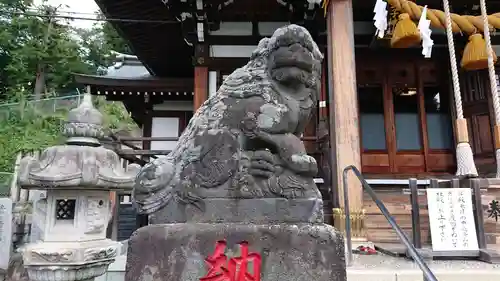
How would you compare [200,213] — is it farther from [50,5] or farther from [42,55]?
[50,5]

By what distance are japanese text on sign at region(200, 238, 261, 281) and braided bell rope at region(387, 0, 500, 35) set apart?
4837mm

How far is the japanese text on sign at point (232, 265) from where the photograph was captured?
1712 millimetres

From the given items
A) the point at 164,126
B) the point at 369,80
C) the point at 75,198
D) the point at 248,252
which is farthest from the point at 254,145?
the point at 164,126

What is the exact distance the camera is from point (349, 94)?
460 centimetres

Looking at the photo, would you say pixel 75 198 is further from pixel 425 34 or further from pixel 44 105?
pixel 44 105

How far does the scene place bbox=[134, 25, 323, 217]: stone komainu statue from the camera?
185cm

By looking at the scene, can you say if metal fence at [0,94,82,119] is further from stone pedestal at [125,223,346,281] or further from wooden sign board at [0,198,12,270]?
stone pedestal at [125,223,346,281]

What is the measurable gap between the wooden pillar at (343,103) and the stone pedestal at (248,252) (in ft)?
8.71

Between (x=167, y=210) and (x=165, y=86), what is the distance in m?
6.92

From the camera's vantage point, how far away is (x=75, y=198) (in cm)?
394

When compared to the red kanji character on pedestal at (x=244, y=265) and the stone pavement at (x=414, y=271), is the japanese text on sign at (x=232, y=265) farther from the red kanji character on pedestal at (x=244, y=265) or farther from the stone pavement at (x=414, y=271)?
the stone pavement at (x=414, y=271)

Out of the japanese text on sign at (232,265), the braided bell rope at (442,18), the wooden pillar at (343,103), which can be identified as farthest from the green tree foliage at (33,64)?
the japanese text on sign at (232,265)

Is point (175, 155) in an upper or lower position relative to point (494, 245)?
upper

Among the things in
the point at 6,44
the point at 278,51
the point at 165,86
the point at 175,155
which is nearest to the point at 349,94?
the point at 278,51
